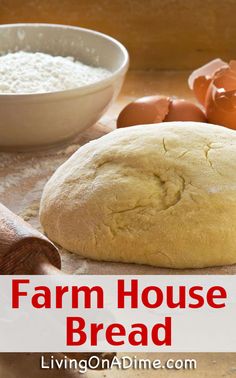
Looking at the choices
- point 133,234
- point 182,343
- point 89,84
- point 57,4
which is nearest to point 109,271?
point 133,234

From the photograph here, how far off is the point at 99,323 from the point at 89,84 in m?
0.81

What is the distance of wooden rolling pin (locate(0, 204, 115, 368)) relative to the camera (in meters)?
1.17

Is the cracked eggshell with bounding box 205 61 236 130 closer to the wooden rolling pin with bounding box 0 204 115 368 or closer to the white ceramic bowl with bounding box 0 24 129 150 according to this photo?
the white ceramic bowl with bounding box 0 24 129 150

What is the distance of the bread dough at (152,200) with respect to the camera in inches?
51.0

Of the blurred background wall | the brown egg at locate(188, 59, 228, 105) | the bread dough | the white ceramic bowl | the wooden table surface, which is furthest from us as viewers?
the blurred background wall

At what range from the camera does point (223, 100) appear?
1769 millimetres

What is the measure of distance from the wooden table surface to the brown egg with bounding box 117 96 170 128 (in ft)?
0.48

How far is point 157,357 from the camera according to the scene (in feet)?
3.78

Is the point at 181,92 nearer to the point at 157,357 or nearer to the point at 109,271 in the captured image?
the point at 109,271

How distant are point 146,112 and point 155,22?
2.06ft

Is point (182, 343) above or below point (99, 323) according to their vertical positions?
below

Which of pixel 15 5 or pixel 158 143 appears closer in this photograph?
pixel 158 143

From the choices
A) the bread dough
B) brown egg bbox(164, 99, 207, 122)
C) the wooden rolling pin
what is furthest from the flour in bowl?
the wooden rolling pin

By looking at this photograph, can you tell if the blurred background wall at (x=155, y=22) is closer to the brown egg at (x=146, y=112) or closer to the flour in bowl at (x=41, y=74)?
the flour in bowl at (x=41, y=74)
